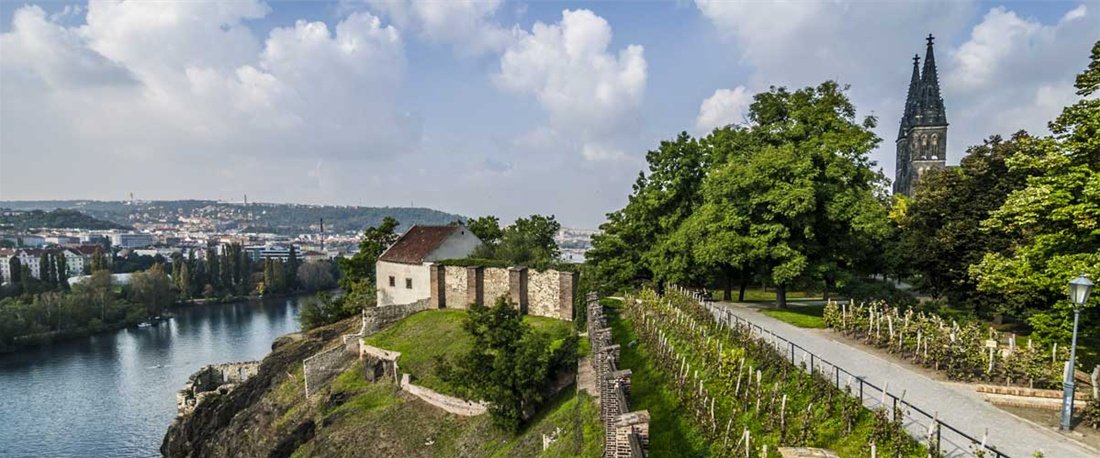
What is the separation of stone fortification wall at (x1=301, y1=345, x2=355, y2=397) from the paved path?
2395cm

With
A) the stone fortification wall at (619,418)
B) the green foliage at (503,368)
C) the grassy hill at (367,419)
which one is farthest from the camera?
the green foliage at (503,368)

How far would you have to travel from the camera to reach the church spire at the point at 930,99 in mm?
81438

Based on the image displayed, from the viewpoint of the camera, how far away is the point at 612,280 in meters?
31.4

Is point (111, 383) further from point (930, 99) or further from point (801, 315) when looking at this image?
point (930, 99)

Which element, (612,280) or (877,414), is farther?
(612,280)

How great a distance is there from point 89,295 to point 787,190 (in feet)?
291

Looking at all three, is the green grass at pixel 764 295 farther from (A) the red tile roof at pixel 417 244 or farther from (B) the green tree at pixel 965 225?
(A) the red tile roof at pixel 417 244

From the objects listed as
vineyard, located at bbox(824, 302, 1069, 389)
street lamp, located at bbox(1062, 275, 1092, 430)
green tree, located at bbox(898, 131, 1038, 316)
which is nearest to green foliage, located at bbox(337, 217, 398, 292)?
green tree, located at bbox(898, 131, 1038, 316)

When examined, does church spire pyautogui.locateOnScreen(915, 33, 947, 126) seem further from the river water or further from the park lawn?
the river water

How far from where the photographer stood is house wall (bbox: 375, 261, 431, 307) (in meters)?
36.4

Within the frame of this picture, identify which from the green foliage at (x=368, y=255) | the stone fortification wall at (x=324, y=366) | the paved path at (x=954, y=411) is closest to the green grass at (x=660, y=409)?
the paved path at (x=954, y=411)

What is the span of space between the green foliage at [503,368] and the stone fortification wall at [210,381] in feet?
91.3

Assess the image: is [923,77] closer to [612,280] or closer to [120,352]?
[612,280]

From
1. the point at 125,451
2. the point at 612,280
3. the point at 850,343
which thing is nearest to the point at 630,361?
the point at 850,343
